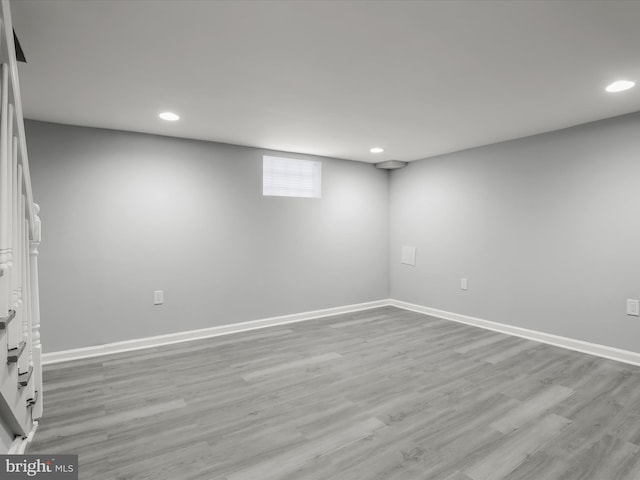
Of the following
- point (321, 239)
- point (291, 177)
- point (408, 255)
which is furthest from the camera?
point (408, 255)

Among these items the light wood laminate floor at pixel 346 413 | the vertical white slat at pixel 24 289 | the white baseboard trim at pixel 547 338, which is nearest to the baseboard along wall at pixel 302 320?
the white baseboard trim at pixel 547 338

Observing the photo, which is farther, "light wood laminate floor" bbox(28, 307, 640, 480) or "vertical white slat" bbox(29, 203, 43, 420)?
"vertical white slat" bbox(29, 203, 43, 420)

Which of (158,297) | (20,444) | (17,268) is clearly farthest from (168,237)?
(20,444)

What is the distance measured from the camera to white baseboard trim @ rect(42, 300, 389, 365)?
3217mm

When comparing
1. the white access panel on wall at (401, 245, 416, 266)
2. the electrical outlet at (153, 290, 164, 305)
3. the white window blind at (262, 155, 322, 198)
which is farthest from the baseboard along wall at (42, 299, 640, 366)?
the white window blind at (262, 155, 322, 198)

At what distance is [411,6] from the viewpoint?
1.57 meters

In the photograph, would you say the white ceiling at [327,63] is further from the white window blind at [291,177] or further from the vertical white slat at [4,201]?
the white window blind at [291,177]

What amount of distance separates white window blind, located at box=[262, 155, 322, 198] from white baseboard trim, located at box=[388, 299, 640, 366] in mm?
2354

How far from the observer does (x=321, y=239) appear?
477 centimetres

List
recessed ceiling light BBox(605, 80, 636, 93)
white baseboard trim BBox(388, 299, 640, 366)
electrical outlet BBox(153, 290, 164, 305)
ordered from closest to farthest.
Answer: recessed ceiling light BBox(605, 80, 636, 93) → white baseboard trim BBox(388, 299, 640, 366) → electrical outlet BBox(153, 290, 164, 305)

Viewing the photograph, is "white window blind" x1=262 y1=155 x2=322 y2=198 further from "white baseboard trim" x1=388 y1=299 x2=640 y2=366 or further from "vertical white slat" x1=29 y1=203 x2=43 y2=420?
"vertical white slat" x1=29 y1=203 x2=43 y2=420

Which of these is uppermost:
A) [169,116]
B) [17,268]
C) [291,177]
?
[169,116]

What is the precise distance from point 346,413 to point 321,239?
2.76 m

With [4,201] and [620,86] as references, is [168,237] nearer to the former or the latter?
[4,201]
